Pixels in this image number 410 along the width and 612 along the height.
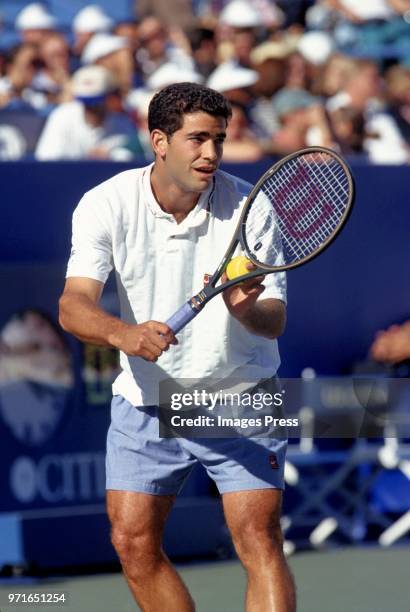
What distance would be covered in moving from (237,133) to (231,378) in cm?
397

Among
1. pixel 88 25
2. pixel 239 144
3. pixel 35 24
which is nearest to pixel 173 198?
pixel 239 144

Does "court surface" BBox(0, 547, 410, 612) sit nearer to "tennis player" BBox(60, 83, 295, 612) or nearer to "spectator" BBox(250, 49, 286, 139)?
"tennis player" BBox(60, 83, 295, 612)

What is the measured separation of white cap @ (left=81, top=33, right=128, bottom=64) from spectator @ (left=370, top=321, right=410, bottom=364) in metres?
2.67

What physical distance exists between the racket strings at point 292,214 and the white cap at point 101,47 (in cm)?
429

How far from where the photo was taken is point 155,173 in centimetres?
427

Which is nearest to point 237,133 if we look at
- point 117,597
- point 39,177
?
point 39,177

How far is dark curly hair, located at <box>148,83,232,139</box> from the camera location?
4105 millimetres

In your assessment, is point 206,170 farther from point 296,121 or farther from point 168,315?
point 296,121

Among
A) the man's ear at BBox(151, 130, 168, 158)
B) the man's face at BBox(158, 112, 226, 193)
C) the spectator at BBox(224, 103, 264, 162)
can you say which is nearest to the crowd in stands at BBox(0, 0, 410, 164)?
the spectator at BBox(224, 103, 264, 162)

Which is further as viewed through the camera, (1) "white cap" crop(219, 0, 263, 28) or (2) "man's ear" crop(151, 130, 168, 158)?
(1) "white cap" crop(219, 0, 263, 28)

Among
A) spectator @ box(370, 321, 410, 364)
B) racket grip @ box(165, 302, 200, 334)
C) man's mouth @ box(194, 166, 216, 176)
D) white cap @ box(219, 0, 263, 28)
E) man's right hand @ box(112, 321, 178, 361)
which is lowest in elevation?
spectator @ box(370, 321, 410, 364)

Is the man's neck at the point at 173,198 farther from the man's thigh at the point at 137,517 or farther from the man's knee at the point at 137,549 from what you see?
the man's knee at the point at 137,549

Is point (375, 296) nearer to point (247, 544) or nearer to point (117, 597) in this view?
point (117, 597)

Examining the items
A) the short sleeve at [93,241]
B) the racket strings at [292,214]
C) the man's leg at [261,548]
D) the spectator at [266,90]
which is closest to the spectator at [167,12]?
the spectator at [266,90]
